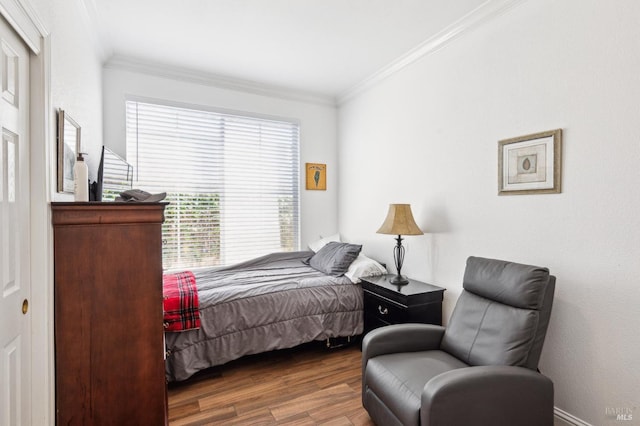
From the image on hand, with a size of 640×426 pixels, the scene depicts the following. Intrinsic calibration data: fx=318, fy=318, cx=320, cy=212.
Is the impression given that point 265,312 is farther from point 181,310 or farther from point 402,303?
point 402,303

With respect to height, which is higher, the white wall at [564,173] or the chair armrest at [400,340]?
the white wall at [564,173]

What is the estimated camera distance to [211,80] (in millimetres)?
3605

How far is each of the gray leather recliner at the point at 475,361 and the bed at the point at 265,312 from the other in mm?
923

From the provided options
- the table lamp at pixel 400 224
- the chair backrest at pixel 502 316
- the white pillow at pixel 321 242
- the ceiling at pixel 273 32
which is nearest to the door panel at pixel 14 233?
the ceiling at pixel 273 32

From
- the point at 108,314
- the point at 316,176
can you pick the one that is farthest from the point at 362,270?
the point at 108,314

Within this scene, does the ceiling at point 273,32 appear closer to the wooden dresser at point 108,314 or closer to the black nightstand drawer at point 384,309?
the wooden dresser at point 108,314

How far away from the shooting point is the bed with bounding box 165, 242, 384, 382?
244 cm

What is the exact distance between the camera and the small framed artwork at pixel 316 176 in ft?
13.9

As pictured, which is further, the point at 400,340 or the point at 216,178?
the point at 216,178

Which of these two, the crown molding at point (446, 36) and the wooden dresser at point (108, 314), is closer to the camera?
the wooden dresser at point (108, 314)

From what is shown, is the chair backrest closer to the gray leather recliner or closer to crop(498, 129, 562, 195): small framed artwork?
the gray leather recliner

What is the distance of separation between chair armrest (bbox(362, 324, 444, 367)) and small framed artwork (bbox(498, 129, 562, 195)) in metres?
1.13

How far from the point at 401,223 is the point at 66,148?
240 cm

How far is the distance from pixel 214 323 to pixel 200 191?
1.67 meters
